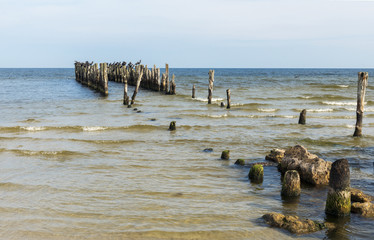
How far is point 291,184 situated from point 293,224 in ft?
5.38

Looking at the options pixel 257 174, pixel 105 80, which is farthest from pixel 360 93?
pixel 105 80

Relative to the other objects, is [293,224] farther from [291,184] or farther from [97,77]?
[97,77]

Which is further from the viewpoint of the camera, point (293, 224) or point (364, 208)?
point (364, 208)

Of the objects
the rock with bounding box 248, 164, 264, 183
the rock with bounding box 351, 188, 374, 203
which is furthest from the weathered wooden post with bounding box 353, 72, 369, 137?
the rock with bounding box 351, 188, 374, 203

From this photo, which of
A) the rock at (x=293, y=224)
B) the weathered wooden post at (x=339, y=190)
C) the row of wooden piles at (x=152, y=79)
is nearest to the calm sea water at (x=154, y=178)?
the rock at (x=293, y=224)

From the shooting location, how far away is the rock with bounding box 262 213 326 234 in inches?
231

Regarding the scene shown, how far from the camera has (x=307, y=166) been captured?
8.74 meters

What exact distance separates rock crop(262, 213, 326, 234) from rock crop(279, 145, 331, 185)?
8.47 ft

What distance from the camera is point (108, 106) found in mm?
25625

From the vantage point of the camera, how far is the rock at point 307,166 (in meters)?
8.48

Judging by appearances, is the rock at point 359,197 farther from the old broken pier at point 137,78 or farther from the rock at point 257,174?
the old broken pier at point 137,78

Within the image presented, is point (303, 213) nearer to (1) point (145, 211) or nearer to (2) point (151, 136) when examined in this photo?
(1) point (145, 211)

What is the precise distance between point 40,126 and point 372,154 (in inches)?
541

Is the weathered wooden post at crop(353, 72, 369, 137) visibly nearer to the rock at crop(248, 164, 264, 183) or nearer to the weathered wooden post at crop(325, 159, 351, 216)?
the rock at crop(248, 164, 264, 183)
